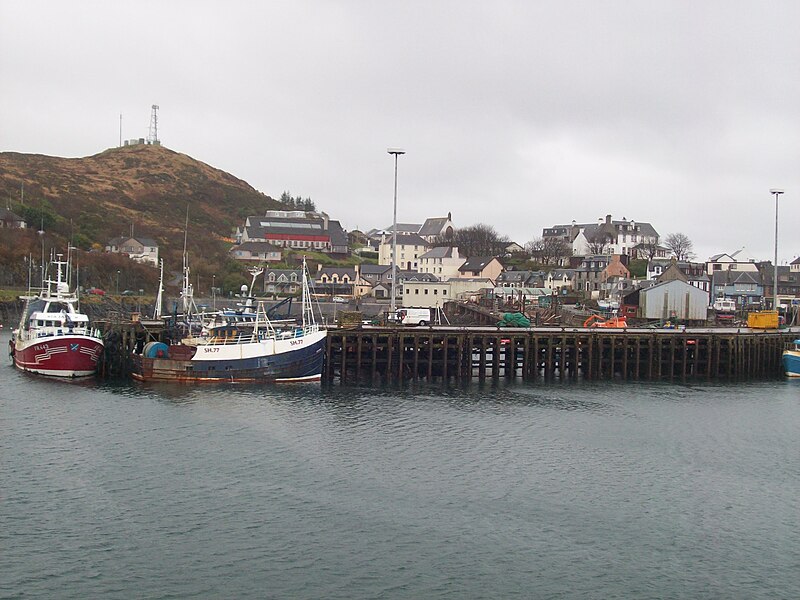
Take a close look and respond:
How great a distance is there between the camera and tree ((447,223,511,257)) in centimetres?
16088

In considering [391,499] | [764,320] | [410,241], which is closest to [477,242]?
[410,241]

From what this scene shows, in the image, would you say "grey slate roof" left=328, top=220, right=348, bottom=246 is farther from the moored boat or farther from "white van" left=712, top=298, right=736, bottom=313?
the moored boat

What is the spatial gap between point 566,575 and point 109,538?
44.2 ft

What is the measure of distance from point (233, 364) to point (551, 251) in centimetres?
11128

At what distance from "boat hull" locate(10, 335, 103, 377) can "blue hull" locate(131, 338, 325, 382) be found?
10.1 ft

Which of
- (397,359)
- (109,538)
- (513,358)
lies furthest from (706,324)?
(109,538)

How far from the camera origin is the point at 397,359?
63.0 metres

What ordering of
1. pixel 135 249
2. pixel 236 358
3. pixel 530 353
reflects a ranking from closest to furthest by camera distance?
1. pixel 236 358
2. pixel 530 353
3. pixel 135 249

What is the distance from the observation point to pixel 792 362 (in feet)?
212

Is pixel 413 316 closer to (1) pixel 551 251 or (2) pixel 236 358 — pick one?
(2) pixel 236 358

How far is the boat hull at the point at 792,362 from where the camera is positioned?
64.2 meters

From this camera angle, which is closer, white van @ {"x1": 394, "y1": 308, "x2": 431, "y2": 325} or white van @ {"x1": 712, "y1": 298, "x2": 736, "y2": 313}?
white van @ {"x1": 394, "y1": 308, "x2": 431, "y2": 325}

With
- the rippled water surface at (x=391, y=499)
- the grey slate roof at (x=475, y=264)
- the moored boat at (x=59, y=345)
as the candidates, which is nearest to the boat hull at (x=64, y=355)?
the moored boat at (x=59, y=345)

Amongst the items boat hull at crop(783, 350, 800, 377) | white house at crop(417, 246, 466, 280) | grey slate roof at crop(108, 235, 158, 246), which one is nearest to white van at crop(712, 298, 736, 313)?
boat hull at crop(783, 350, 800, 377)
